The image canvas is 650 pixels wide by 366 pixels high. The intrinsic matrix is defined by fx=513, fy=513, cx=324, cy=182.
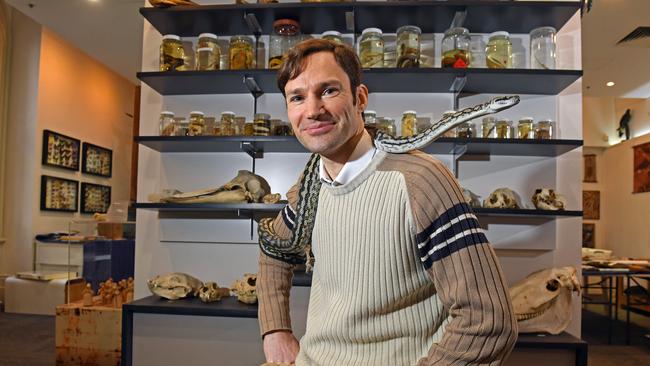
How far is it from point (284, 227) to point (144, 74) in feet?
5.36

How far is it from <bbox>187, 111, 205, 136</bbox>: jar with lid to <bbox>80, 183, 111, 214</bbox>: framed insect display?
17.4 ft

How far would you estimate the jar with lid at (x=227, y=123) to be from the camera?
8.64ft

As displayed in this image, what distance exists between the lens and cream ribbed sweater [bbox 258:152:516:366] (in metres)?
0.86

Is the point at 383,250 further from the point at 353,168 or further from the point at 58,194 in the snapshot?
the point at 58,194

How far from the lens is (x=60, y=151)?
22.1 ft

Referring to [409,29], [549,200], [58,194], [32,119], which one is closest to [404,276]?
[549,200]

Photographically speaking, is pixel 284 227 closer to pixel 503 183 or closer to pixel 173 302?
pixel 173 302

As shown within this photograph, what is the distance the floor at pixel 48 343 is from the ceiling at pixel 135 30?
2.70 metres

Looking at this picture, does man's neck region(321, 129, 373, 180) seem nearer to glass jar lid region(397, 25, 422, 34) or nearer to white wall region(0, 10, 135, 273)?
glass jar lid region(397, 25, 422, 34)

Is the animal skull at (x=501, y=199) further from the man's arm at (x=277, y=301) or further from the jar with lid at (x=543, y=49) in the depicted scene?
the man's arm at (x=277, y=301)

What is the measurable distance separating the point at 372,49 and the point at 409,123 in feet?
1.31

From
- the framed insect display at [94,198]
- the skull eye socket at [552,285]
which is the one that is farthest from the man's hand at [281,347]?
the framed insect display at [94,198]

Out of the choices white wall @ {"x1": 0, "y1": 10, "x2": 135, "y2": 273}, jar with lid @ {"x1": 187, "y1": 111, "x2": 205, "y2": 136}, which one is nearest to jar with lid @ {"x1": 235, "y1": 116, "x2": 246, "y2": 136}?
A: jar with lid @ {"x1": 187, "y1": 111, "x2": 205, "y2": 136}

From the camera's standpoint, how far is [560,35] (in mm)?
2721
